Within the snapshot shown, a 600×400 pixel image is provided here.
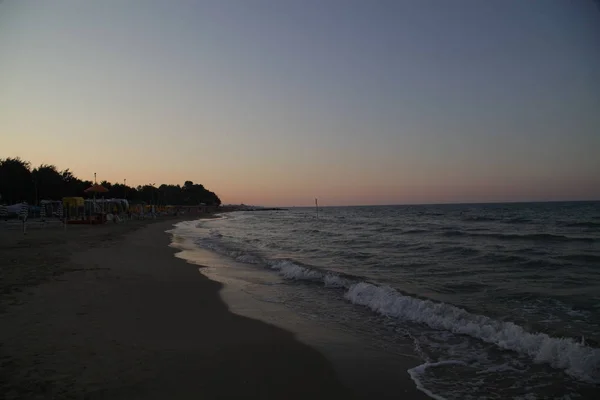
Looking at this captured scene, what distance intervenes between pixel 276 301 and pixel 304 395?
5041 mm

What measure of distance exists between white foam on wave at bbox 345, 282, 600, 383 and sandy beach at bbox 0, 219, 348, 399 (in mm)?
2970

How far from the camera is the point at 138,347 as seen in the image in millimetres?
5219

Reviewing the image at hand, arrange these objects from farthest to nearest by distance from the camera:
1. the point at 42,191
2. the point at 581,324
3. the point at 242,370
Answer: the point at 42,191, the point at 581,324, the point at 242,370

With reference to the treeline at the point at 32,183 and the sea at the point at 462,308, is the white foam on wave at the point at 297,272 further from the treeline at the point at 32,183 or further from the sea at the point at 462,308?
the treeline at the point at 32,183

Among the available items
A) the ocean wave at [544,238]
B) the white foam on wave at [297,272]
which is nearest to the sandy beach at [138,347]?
the white foam on wave at [297,272]

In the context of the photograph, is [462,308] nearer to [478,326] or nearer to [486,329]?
[478,326]

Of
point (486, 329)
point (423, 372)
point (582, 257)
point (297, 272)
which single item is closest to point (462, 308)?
point (486, 329)

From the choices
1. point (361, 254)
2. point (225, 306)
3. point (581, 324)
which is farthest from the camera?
point (361, 254)

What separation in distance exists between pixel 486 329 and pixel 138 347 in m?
5.70

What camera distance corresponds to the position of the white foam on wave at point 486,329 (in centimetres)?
522

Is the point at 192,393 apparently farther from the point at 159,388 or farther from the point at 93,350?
the point at 93,350

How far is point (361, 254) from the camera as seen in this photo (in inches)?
682

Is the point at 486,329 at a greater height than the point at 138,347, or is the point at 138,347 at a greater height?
the point at 138,347

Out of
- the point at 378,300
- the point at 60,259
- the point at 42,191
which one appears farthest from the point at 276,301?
the point at 42,191
